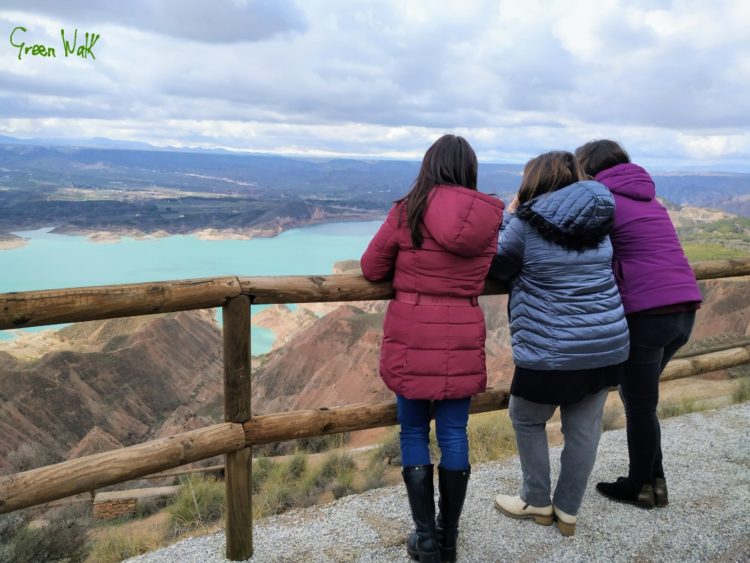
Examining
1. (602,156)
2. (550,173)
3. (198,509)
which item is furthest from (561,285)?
(198,509)

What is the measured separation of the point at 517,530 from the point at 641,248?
4.93ft

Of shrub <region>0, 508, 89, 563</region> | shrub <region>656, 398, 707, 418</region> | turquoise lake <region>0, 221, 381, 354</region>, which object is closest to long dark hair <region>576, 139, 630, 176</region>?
shrub <region>656, 398, 707, 418</region>

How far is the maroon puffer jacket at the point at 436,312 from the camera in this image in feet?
8.14

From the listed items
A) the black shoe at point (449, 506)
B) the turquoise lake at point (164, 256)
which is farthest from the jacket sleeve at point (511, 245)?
the turquoise lake at point (164, 256)

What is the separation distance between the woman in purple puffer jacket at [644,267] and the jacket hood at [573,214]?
0.30 meters

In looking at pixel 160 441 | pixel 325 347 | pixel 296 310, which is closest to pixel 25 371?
pixel 325 347

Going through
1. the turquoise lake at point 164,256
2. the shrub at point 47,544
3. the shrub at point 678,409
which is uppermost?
the shrub at point 678,409

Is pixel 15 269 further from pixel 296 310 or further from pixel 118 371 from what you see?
pixel 118 371

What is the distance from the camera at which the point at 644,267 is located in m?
2.92

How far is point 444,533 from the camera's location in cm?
280

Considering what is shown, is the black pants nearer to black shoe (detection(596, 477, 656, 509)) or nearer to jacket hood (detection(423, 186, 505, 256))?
black shoe (detection(596, 477, 656, 509))

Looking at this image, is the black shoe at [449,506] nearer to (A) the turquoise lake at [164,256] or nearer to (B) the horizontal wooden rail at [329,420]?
(B) the horizontal wooden rail at [329,420]

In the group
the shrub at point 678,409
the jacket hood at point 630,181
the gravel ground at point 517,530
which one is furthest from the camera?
the shrub at point 678,409

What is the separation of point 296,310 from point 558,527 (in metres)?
52.3
